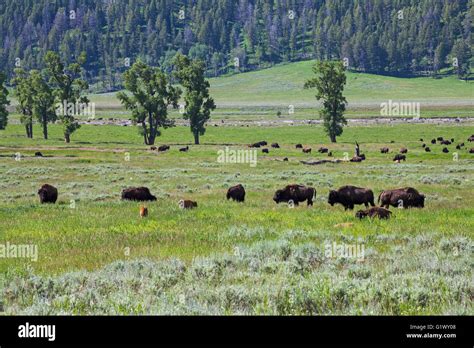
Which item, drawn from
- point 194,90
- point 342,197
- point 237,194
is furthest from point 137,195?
point 194,90

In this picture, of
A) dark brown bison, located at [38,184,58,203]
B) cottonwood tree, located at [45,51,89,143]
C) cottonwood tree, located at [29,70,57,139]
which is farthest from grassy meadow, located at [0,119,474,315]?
cottonwood tree, located at [29,70,57,139]

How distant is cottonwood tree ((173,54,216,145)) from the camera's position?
76.3 m

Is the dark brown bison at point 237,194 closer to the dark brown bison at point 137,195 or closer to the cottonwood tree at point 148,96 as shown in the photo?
the dark brown bison at point 137,195

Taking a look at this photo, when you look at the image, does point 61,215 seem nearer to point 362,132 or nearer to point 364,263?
point 364,263

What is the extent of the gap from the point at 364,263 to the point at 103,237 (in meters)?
7.00

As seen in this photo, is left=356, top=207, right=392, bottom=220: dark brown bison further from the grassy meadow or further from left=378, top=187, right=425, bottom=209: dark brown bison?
left=378, top=187, right=425, bottom=209: dark brown bison

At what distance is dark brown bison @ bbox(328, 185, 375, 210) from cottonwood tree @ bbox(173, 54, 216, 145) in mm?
55651

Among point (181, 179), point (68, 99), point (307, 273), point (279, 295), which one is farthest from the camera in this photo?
point (68, 99)

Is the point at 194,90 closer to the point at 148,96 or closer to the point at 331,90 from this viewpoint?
the point at 148,96

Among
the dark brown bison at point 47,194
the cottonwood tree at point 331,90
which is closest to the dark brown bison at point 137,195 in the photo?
the dark brown bison at point 47,194

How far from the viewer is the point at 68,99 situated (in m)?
78.8

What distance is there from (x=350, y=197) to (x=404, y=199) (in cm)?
211

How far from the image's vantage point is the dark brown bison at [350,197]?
21.5 metres
